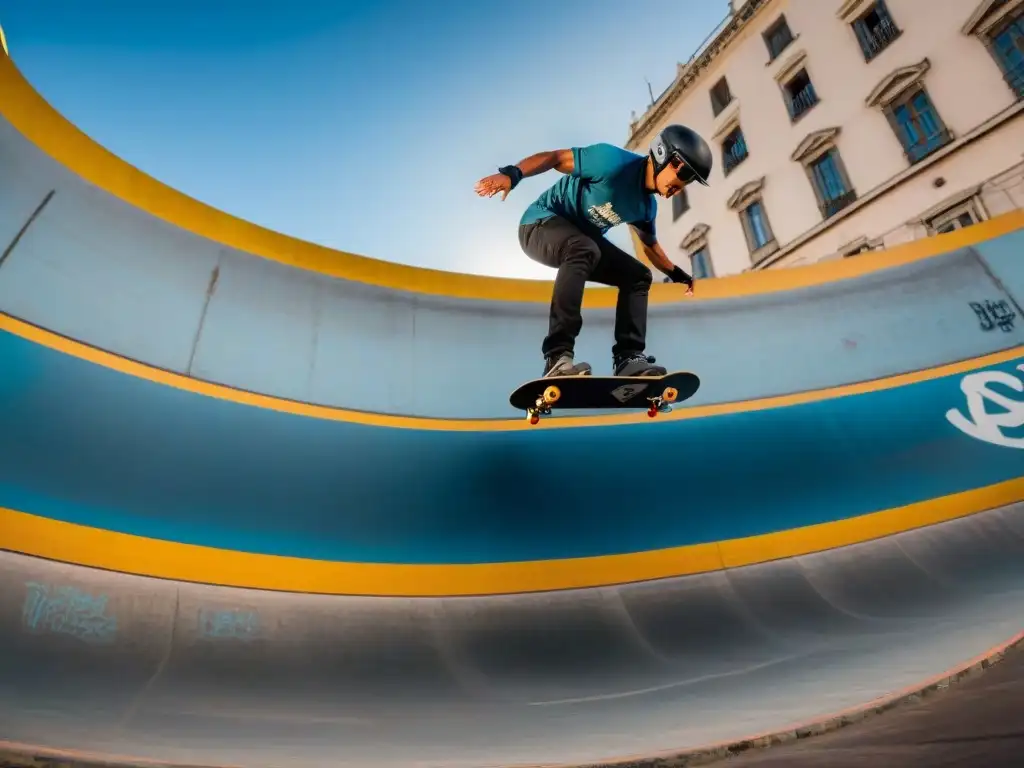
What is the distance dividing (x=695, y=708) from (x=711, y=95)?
26.9m

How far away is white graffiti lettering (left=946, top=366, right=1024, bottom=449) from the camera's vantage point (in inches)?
248

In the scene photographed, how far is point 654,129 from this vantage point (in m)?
26.2

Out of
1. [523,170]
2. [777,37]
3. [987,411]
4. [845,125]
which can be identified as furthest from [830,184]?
[523,170]

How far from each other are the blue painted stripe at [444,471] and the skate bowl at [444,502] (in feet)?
0.10

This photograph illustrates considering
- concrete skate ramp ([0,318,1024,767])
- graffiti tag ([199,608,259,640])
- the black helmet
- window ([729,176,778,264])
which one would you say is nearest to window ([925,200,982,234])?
window ([729,176,778,264])

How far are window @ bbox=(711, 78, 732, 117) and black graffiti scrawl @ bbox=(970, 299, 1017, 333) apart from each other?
19.2 meters

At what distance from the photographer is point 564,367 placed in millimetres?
→ 4410

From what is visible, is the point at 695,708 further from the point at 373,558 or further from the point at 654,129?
the point at 654,129

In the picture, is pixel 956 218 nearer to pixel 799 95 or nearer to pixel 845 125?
pixel 845 125

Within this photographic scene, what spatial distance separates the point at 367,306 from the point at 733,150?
2152 centimetres

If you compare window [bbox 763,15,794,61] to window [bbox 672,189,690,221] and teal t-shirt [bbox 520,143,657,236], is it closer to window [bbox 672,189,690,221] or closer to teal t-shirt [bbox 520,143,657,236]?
window [bbox 672,189,690,221]

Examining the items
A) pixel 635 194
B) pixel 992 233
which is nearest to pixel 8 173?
pixel 635 194

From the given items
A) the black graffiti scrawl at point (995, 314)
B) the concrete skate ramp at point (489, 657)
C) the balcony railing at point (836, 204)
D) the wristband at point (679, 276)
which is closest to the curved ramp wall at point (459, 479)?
the concrete skate ramp at point (489, 657)

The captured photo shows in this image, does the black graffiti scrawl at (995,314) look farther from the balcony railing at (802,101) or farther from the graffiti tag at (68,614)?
the balcony railing at (802,101)
